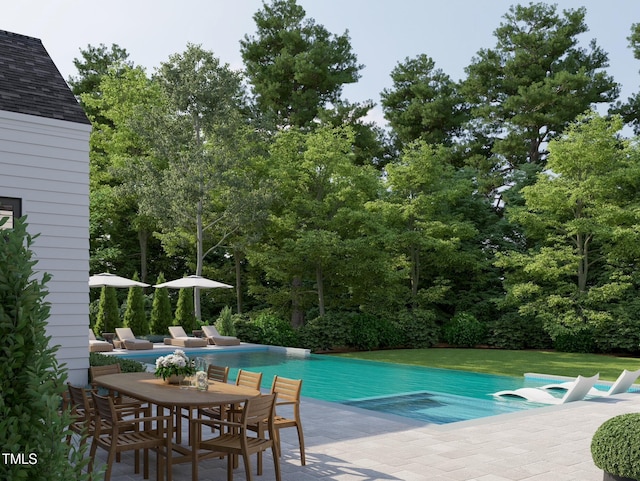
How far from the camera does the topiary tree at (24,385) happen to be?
2852mm

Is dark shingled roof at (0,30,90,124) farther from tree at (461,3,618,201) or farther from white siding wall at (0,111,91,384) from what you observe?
tree at (461,3,618,201)

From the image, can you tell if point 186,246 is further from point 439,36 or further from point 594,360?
point 594,360

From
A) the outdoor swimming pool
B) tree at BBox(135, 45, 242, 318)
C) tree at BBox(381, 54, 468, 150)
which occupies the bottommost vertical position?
the outdoor swimming pool

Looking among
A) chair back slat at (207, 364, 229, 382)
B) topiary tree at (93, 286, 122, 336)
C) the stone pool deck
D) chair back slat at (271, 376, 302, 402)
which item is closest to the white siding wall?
chair back slat at (207, 364, 229, 382)

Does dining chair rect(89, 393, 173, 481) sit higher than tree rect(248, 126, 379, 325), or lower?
lower

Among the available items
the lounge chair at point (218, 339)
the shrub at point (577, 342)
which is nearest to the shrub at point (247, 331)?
the lounge chair at point (218, 339)

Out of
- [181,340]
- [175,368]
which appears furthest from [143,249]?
[175,368]

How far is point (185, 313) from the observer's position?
24.1m

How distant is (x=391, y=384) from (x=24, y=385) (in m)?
12.3

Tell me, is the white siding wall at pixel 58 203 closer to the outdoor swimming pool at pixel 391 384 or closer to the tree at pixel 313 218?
the outdoor swimming pool at pixel 391 384

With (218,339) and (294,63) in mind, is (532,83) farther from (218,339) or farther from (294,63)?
(218,339)

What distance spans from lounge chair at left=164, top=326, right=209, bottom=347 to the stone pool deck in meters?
11.6

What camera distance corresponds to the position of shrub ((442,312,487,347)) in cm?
2283

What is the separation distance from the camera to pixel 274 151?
25422mm
